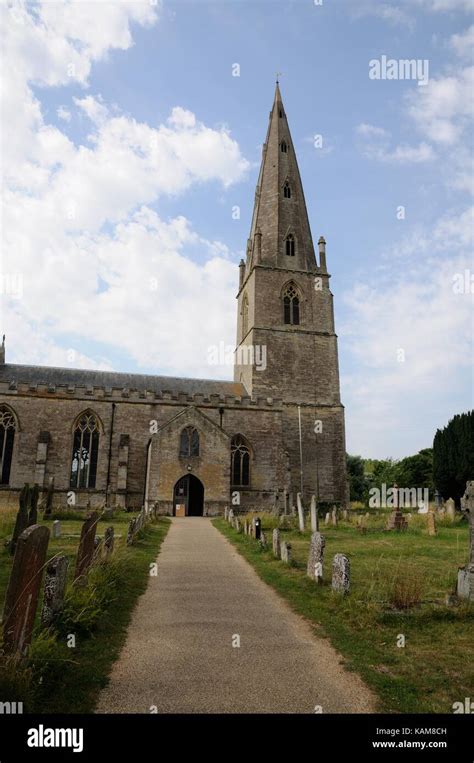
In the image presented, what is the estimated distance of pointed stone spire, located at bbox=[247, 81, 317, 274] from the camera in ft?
111

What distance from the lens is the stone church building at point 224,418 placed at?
2517 centimetres

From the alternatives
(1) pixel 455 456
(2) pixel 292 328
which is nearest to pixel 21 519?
(2) pixel 292 328

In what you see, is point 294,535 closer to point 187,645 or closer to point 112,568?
point 112,568

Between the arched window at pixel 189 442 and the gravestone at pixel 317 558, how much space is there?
55.8 ft

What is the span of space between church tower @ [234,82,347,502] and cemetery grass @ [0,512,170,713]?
21436 millimetres

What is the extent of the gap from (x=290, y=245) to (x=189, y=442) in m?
16.8

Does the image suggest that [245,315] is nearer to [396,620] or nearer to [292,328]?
[292,328]

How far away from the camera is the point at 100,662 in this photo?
4523 mm

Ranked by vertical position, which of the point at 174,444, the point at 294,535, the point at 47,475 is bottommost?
the point at 294,535

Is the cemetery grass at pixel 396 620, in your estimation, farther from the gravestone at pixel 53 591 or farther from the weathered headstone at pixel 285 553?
the gravestone at pixel 53 591

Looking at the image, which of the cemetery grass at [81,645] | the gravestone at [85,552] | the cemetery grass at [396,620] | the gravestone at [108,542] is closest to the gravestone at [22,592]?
the cemetery grass at [81,645]

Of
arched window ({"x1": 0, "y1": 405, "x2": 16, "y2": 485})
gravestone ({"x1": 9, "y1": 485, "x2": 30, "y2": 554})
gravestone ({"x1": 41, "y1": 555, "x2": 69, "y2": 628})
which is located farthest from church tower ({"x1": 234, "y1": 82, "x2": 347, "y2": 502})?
gravestone ({"x1": 41, "y1": 555, "x2": 69, "y2": 628})
